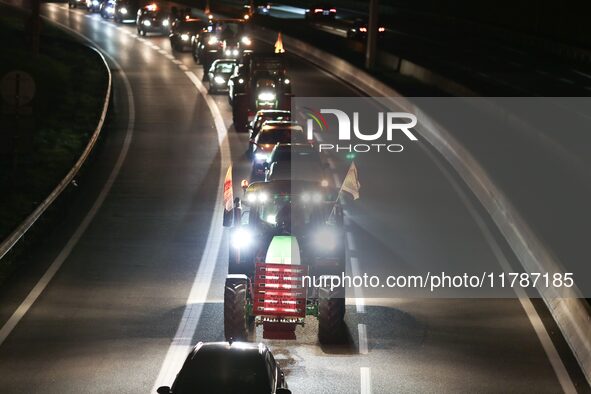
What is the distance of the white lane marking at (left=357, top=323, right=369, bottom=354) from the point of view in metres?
17.4

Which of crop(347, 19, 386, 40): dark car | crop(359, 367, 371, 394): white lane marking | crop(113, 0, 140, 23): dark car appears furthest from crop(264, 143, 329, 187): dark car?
crop(113, 0, 140, 23): dark car

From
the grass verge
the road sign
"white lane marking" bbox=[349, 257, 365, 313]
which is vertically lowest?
the grass verge

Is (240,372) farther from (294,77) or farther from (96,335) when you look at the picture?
(294,77)

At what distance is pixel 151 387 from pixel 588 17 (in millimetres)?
58894

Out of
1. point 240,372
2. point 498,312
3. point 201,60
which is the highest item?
point 240,372

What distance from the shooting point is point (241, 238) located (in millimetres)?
17891

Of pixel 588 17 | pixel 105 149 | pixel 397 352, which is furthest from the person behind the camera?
pixel 588 17

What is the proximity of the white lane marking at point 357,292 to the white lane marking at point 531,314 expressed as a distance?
257cm

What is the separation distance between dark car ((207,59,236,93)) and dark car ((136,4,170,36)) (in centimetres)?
2401

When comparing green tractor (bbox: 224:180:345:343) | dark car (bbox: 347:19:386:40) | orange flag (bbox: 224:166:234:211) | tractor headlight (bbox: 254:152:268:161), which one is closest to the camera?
green tractor (bbox: 224:180:345:343)

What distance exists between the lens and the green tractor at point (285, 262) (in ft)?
54.7

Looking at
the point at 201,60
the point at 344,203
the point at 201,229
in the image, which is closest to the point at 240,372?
the point at 201,229

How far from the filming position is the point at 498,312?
19453 millimetres

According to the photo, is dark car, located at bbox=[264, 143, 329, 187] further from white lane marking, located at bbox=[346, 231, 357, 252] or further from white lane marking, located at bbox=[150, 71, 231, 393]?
white lane marking, located at bbox=[346, 231, 357, 252]
